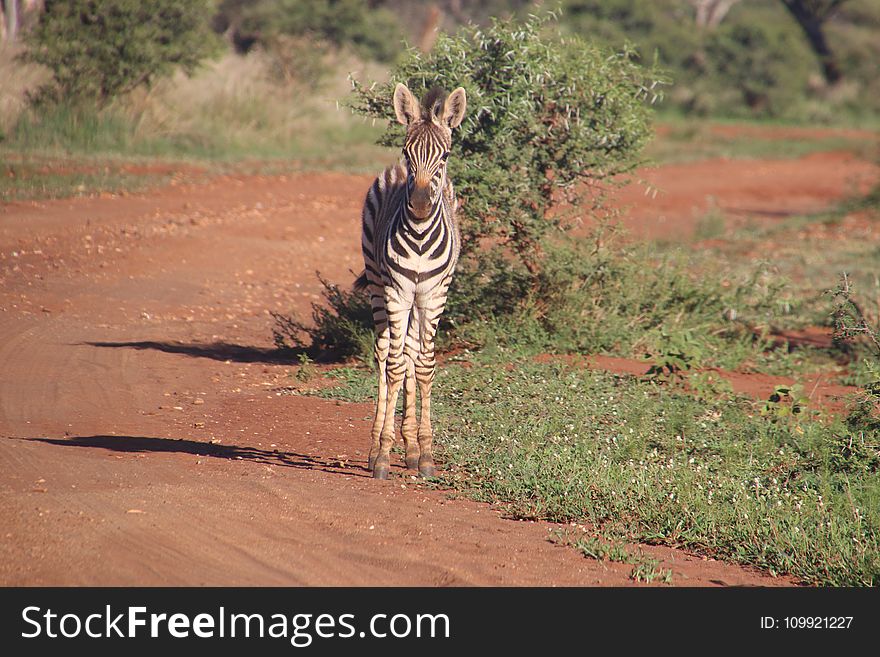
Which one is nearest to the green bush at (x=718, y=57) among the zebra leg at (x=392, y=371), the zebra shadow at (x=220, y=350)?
the zebra shadow at (x=220, y=350)

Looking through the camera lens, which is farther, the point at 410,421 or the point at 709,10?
the point at 709,10

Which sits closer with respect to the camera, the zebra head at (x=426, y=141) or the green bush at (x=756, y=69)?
the zebra head at (x=426, y=141)

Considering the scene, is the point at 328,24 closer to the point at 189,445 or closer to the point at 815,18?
the point at 189,445

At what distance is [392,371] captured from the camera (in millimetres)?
7062

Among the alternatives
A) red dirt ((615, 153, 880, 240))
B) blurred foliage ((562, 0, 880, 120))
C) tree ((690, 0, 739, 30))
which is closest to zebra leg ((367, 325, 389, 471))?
Answer: red dirt ((615, 153, 880, 240))

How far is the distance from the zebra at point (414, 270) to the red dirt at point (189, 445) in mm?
351

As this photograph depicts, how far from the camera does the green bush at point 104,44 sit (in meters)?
19.1

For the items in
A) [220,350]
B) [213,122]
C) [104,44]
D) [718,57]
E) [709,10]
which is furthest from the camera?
[709,10]

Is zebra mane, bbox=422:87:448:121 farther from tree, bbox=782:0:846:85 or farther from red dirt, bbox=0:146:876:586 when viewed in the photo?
tree, bbox=782:0:846:85

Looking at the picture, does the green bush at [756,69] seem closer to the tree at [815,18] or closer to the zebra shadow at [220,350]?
the tree at [815,18]

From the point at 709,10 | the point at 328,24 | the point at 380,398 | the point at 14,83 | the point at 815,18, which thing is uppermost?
the point at 709,10

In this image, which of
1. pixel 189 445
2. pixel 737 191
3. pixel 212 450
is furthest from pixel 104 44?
pixel 212 450

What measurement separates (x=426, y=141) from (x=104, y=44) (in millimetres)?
14554
